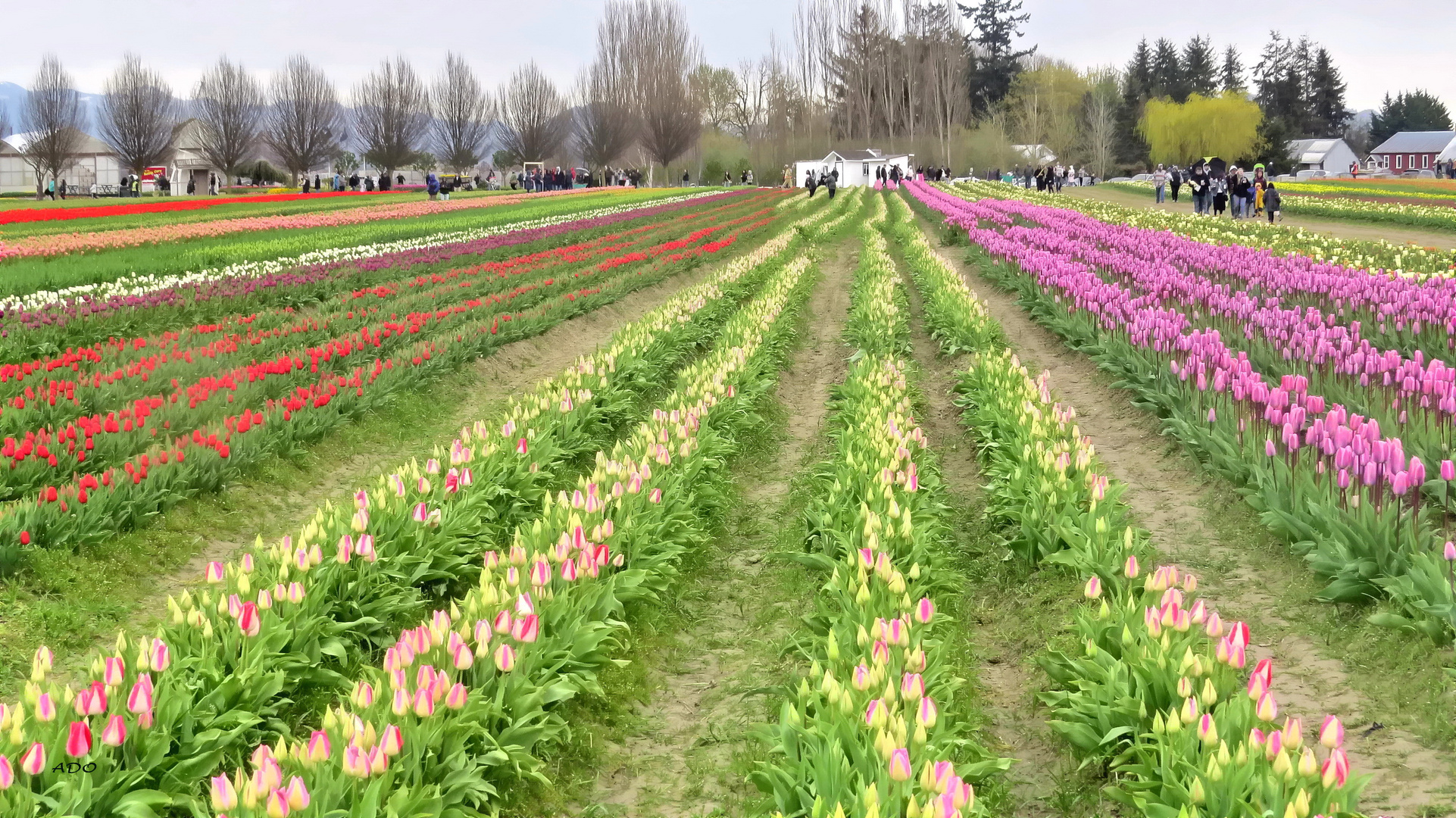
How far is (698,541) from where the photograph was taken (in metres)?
7.33

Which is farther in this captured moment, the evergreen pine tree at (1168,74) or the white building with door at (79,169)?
the evergreen pine tree at (1168,74)

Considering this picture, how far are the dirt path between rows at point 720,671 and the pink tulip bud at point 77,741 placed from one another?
1878mm

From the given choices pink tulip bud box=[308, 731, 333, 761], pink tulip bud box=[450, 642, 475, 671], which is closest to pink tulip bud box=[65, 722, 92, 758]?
pink tulip bud box=[308, 731, 333, 761]

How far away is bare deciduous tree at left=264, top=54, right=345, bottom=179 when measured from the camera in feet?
257

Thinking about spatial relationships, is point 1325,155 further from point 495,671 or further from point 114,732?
point 114,732

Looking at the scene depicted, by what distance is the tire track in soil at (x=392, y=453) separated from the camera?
24.3ft

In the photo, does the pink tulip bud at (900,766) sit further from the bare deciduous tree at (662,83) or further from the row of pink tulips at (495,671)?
the bare deciduous tree at (662,83)

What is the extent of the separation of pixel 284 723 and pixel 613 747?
1.43 metres

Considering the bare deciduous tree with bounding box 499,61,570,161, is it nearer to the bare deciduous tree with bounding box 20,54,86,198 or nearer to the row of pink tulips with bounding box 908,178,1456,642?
the bare deciduous tree with bounding box 20,54,86,198

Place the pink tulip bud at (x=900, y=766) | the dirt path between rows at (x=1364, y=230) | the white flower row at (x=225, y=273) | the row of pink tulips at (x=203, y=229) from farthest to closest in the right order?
the dirt path between rows at (x=1364, y=230), the row of pink tulips at (x=203, y=229), the white flower row at (x=225, y=273), the pink tulip bud at (x=900, y=766)

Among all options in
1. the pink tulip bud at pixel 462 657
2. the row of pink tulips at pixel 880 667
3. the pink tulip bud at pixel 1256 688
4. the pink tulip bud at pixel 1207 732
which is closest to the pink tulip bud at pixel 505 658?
the pink tulip bud at pixel 462 657

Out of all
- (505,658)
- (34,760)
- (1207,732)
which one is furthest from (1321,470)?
(34,760)

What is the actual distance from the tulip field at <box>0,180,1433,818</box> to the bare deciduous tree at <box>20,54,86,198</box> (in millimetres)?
61294

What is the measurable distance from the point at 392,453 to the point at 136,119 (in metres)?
69.3
